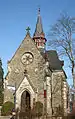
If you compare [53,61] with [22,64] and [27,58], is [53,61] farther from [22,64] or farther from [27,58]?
[22,64]

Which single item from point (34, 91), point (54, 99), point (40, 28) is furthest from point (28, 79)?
point (40, 28)

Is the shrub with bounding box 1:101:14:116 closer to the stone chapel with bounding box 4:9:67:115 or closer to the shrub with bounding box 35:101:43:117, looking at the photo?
the stone chapel with bounding box 4:9:67:115

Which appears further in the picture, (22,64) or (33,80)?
(22,64)

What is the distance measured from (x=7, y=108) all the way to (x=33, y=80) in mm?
6648

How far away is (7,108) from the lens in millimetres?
40000

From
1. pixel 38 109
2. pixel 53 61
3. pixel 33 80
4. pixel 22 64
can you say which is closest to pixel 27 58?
pixel 22 64

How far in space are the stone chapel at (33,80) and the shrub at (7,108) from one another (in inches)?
→ 40.5

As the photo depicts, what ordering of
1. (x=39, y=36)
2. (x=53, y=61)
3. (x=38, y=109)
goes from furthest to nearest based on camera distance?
(x=39, y=36), (x=53, y=61), (x=38, y=109)

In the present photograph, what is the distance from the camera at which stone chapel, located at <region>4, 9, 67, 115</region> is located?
137 ft

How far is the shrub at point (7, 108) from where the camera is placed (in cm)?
3828

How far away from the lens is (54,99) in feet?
142

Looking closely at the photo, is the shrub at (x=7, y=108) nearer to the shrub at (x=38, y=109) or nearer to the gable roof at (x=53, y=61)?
the shrub at (x=38, y=109)

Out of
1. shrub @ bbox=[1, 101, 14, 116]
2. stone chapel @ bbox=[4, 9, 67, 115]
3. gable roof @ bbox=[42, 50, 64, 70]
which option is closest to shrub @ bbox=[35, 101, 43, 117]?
stone chapel @ bbox=[4, 9, 67, 115]

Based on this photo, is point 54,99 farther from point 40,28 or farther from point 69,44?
point 40,28
